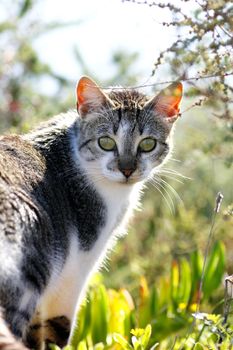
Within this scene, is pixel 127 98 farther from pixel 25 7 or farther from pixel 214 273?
pixel 25 7

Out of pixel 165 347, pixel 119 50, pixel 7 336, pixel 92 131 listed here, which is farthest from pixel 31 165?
pixel 119 50

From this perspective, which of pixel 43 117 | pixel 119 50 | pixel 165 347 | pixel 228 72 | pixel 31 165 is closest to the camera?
pixel 228 72

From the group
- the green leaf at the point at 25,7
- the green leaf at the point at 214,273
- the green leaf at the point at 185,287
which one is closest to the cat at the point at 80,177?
the green leaf at the point at 185,287

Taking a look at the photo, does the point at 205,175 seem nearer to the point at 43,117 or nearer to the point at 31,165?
the point at 43,117

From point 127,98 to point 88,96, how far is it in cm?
27

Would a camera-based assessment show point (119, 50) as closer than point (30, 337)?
No

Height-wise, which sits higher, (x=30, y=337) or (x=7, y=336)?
(x=7, y=336)

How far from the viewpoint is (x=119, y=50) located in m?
8.07

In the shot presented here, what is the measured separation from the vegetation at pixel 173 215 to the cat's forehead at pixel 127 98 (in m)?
0.17

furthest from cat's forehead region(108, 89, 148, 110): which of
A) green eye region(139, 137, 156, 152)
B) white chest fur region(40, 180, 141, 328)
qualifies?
white chest fur region(40, 180, 141, 328)

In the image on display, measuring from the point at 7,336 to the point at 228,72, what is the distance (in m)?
1.57

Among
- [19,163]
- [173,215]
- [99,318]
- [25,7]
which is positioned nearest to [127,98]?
[19,163]

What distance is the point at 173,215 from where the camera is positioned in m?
7.99

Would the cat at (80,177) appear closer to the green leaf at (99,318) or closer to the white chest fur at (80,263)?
the white chest fur at (80,263)
